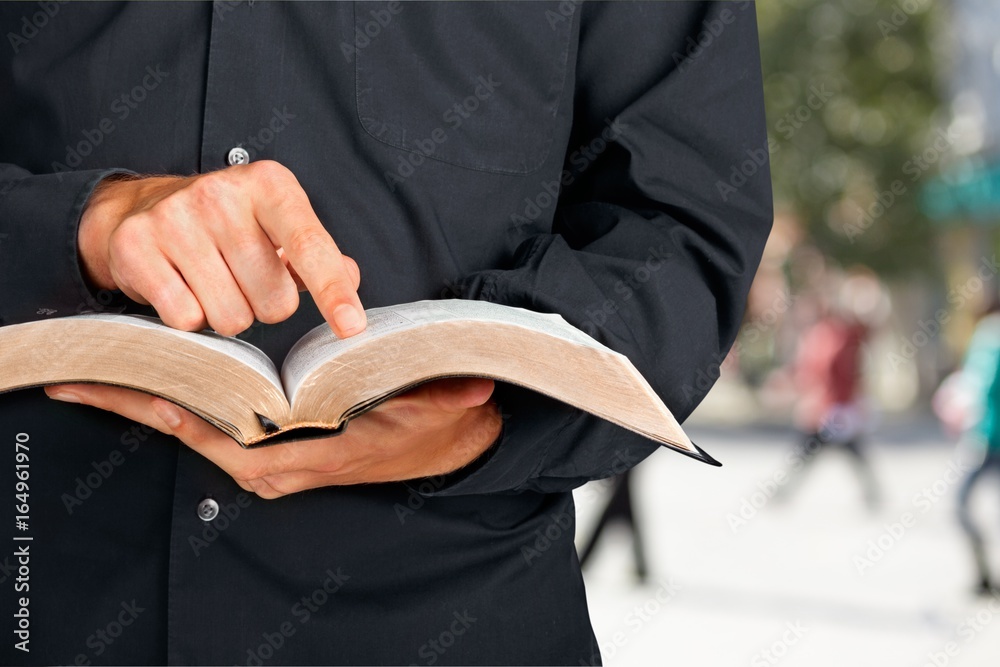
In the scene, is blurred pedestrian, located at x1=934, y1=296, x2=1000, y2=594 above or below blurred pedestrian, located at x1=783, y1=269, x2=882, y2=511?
above

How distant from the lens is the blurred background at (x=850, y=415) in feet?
20.1

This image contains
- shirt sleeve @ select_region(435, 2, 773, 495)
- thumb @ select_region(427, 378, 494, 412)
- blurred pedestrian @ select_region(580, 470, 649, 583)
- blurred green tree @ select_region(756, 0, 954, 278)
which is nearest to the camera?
thumb @ select_region(427, 378, 494, 412)

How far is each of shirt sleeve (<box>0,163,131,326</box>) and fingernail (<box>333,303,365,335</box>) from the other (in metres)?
0.37

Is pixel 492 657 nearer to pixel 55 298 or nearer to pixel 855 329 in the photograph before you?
pixel 55 298

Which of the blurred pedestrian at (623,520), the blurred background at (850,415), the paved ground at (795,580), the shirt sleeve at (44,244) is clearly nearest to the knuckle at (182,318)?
the shirt sleeve at (44,244)

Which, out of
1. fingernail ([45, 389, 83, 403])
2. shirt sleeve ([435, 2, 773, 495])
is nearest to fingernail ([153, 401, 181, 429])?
fingernail ([45, 389, 83, 403])

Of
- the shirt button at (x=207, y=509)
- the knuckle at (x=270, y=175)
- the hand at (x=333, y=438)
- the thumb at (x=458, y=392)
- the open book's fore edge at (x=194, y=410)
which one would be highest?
the knuckle at (x=270, y=175)

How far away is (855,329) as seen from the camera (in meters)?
9.84

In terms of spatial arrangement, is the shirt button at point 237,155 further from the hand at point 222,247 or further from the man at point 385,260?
the hand at point 222,247

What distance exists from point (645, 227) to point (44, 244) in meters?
0.75

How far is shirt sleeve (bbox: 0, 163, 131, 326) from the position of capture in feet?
3.75

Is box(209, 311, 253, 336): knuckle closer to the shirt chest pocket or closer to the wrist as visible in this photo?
the wrist

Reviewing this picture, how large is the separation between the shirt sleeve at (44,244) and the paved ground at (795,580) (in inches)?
184

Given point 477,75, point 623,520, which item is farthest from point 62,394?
point 623,520
